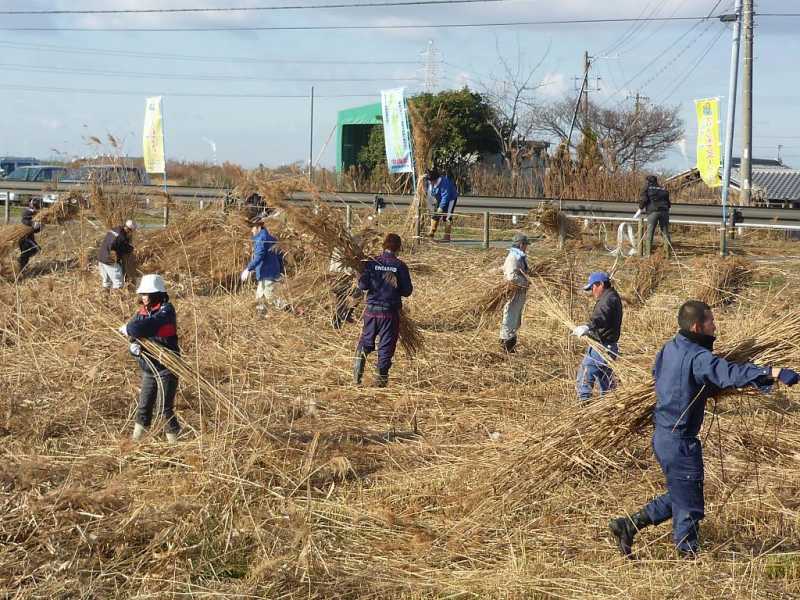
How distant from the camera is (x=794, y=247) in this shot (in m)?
16.9

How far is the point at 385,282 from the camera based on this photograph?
8.77m

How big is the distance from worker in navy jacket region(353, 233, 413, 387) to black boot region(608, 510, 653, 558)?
397 centimetres

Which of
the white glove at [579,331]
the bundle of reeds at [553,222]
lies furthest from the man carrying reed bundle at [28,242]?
the white glove at [579,331]

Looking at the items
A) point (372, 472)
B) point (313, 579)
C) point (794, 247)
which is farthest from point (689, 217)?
point (313, 579)

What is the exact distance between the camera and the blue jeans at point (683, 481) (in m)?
4.81

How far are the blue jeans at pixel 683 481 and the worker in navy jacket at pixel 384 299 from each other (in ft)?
13.6

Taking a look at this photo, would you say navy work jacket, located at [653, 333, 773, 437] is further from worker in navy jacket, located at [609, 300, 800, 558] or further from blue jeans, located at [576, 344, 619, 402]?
blue jeans, located at [576, 344, 619, 402]

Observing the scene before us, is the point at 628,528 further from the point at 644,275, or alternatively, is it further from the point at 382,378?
the point at 644,275

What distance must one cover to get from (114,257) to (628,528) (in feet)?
30.8

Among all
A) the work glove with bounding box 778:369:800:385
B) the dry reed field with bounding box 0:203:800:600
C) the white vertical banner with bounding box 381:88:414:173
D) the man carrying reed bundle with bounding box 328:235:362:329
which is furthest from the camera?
the white vertical banner with bounding box 381:88:414:173

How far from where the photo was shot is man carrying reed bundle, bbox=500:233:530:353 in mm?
Result: 10211

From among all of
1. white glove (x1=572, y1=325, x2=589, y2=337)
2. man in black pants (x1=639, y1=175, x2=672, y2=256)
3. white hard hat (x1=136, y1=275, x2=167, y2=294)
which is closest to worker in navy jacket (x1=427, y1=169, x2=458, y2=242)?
man in black pants (x1=639, y1=175, x2=672, y2=256)

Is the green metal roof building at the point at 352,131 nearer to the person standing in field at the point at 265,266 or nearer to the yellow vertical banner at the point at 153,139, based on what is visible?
the yellow vertical banner at the point at 153,139

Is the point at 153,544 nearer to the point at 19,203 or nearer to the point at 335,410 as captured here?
the point at 335,410
